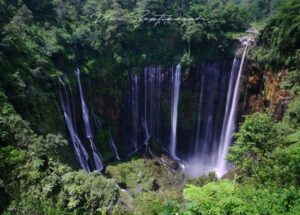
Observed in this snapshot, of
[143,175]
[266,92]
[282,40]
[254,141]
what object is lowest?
[143,175]

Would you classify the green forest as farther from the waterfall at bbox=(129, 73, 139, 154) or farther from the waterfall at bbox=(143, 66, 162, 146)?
the waterfall at bbox=(143, 66, 162, 146)


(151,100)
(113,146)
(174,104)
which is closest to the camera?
(113,146)

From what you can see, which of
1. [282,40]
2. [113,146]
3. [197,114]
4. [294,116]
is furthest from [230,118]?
[113,146]

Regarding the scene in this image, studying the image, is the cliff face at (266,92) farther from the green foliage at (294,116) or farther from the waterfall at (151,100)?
the waterfall at (151,100)

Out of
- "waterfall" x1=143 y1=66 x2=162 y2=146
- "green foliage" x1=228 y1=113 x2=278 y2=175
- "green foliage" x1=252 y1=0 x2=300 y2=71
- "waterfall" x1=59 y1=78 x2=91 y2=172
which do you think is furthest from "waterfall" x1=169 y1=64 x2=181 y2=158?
"green foliage" x1=228 y1=113 x2=278 y2=175

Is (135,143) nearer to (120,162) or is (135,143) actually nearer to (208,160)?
(120,162)

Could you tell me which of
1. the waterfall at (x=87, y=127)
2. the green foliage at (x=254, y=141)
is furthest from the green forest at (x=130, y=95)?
the waterfall at (x=87, y=127)

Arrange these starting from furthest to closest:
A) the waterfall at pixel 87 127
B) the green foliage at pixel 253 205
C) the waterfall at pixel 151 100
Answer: the waterfall at pixel 151 100 → the waterfall at pixel 87 127 → the green foliage at pixel 253 205

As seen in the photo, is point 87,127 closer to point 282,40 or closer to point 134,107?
point 134,107
